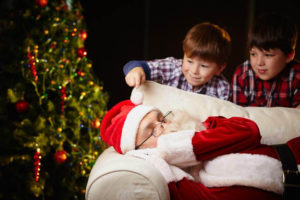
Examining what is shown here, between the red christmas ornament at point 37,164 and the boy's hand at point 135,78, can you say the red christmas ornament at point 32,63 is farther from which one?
the boy's hand at point 135,78

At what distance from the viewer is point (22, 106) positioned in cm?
146

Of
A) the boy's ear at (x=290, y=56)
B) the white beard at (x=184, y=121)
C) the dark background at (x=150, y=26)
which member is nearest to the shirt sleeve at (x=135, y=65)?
the white beard at (x=184, y=121)

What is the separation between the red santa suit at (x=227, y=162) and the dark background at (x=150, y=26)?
1.35m

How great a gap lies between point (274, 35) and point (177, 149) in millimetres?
1058

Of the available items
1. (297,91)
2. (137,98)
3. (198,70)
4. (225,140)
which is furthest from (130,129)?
(297,91)

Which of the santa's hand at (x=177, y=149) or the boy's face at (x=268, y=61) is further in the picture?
the boy's face at (x=268, y=61)

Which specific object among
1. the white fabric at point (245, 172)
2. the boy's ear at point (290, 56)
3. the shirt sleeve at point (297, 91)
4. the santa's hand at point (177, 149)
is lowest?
the white fabric at point (245, 172)

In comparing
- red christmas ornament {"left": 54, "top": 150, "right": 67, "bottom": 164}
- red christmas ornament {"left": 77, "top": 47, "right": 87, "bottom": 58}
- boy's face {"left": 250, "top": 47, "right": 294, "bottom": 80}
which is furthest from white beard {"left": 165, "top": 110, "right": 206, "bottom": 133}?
red christmas ornament {"left": 77, "top": 47, "right": 87, "bottom": 58}

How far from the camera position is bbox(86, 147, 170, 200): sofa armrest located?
873 millimetres

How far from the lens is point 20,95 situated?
1462 mm

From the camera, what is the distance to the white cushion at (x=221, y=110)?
134cm

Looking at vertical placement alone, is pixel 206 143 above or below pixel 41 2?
below

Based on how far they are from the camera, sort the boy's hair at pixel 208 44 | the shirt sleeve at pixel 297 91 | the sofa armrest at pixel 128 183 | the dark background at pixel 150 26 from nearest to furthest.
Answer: the sofa armrest at pixel 128 183, the boy's hair at pixel 208 44, the shirt sleeve at pixel 297 91, the dark background at pixel 150 26

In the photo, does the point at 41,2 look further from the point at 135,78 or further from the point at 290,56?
the point at 290,56
